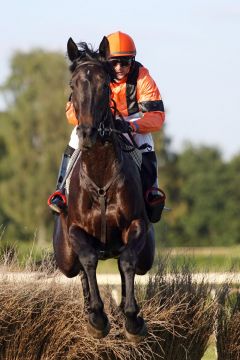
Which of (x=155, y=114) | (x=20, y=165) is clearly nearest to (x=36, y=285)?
(x=155, y=114)

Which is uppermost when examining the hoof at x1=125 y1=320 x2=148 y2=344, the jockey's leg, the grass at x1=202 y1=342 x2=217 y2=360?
the jockey's leg

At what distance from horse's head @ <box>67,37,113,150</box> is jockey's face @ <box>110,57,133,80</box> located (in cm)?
96

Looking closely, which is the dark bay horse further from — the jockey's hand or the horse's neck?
the jockey's hand

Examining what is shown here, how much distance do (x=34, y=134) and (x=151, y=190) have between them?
5362cm

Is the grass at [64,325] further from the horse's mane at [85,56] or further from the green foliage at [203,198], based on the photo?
the green foliage at [203,198]

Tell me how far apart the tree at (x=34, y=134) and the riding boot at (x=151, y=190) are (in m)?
48.9

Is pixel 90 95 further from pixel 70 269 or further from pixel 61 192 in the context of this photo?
pixel 70 269

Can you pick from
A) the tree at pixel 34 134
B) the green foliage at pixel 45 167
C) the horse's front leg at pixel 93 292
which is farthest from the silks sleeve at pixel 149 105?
the tree at pixel 34 134

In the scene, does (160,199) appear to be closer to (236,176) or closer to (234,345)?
(234,345)

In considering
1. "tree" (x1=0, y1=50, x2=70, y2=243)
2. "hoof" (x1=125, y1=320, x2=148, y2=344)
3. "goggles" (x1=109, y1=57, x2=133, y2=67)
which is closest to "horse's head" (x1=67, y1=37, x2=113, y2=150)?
"goggles" (x1=109, y1=57, x2=133, y2=67)

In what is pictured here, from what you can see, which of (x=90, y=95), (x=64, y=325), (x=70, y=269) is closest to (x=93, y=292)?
(x=64, y=325)

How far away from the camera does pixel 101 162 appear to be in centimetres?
859

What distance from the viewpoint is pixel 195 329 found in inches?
408

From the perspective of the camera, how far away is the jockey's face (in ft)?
30.9
